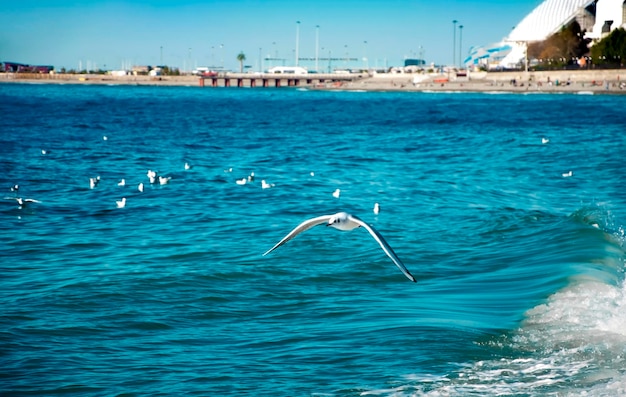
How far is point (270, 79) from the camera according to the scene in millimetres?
180625

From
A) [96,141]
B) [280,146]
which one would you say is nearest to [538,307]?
[280,146]

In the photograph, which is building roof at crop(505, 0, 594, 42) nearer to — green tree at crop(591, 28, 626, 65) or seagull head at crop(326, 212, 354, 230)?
green tree at crop(591, 28, 626, 65)

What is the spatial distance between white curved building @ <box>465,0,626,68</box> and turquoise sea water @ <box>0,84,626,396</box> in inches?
3674

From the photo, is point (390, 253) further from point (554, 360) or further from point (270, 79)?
point (270, 79)

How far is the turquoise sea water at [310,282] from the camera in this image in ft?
28.4

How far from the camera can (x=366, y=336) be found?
9719 mm

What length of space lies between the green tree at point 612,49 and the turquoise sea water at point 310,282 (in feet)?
252

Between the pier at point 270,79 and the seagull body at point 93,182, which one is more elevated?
the pier at point 270,79

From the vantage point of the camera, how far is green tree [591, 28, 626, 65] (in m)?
98.4

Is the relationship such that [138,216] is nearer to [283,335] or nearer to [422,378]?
[283,335]

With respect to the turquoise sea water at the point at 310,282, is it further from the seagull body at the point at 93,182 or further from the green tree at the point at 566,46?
the green tree at the point at 566,46

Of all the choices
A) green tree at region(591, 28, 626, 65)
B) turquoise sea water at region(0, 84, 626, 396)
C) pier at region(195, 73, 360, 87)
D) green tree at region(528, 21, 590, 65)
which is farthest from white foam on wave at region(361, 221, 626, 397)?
pier at region(195, 73, 360, 87)

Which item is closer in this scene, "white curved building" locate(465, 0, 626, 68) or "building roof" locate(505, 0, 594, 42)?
"white curved building" locate(465, 0, 626, 68)

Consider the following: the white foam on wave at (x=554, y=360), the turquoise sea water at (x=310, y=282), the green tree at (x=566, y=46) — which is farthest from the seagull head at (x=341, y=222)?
the green tree at (x=566, y=46)
